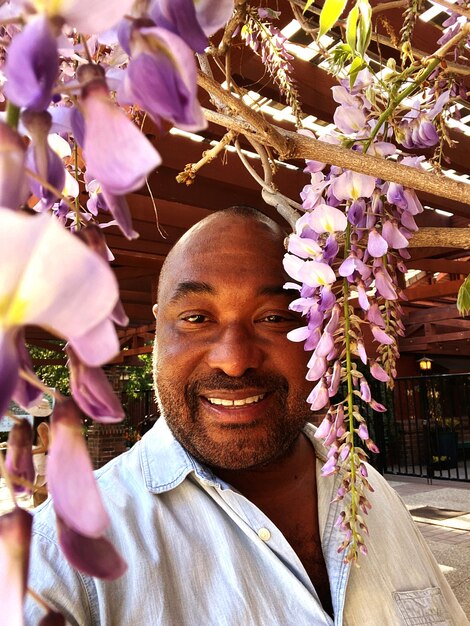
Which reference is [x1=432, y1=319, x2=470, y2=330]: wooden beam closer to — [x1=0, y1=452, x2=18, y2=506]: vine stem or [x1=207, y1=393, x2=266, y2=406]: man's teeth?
[x1=207, y1=393, x2=266, y2=406]: man's teeth

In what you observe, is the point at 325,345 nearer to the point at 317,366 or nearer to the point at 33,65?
the point at 317,366

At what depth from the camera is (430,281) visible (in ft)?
24.6

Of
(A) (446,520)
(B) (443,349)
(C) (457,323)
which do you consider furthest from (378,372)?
(B) (443,349)

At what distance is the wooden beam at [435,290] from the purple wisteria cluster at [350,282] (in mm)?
5094

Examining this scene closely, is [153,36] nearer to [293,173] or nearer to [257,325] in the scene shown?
[257,325]

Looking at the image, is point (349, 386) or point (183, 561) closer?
point (349, 386)

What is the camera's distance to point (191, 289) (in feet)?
4.42

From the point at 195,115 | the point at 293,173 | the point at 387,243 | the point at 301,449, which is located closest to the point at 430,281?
the point at 293,173

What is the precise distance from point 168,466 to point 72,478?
1.05 meters

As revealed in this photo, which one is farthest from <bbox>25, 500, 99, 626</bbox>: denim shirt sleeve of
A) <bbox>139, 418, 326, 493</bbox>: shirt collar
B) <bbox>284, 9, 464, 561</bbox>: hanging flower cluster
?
<bbox>284, 9, 464, 561</bbox>: hanging flower cluster

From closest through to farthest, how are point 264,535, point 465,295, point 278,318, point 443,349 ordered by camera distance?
point 465,295 → point 264,535 → point 278,318 → point 443,349

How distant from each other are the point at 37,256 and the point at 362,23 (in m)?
0.61

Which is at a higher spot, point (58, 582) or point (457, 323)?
point (457, 323)

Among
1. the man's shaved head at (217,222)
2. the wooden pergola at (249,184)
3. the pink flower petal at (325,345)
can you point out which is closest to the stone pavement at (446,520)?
the wooden pergola at (249,184)
